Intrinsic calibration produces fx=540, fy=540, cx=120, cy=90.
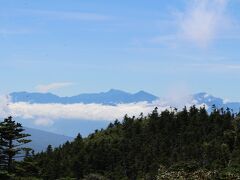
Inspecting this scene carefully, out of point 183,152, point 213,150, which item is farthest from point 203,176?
point 183,152

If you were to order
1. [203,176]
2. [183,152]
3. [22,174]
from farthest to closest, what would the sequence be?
[183,152] → [203,176] → [22,174]

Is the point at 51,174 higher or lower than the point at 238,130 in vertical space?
lower

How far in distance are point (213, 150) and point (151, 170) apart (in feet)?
74.9

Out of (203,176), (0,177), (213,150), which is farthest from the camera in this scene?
(213,150)

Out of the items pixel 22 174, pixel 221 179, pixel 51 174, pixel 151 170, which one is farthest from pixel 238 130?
pixel 22 174

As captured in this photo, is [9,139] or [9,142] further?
[9,142]

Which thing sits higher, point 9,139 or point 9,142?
point 9,139

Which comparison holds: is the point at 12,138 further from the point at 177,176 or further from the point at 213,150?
the point at 213,150

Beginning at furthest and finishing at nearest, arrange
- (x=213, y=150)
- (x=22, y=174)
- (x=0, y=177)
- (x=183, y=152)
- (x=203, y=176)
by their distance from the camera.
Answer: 1. (x=183, y=152)
2. (x=213, y=150)
3. (x=203, y=176)
4. (x=22, y=174)
5. (x=0, y=177)

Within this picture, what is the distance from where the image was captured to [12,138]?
51.0 metres

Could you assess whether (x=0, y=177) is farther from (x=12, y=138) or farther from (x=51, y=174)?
(x=51, y=174)

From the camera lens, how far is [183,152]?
192 meters

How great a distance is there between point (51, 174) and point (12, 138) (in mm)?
146910

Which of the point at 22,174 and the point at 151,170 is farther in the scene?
the point at 151,170
